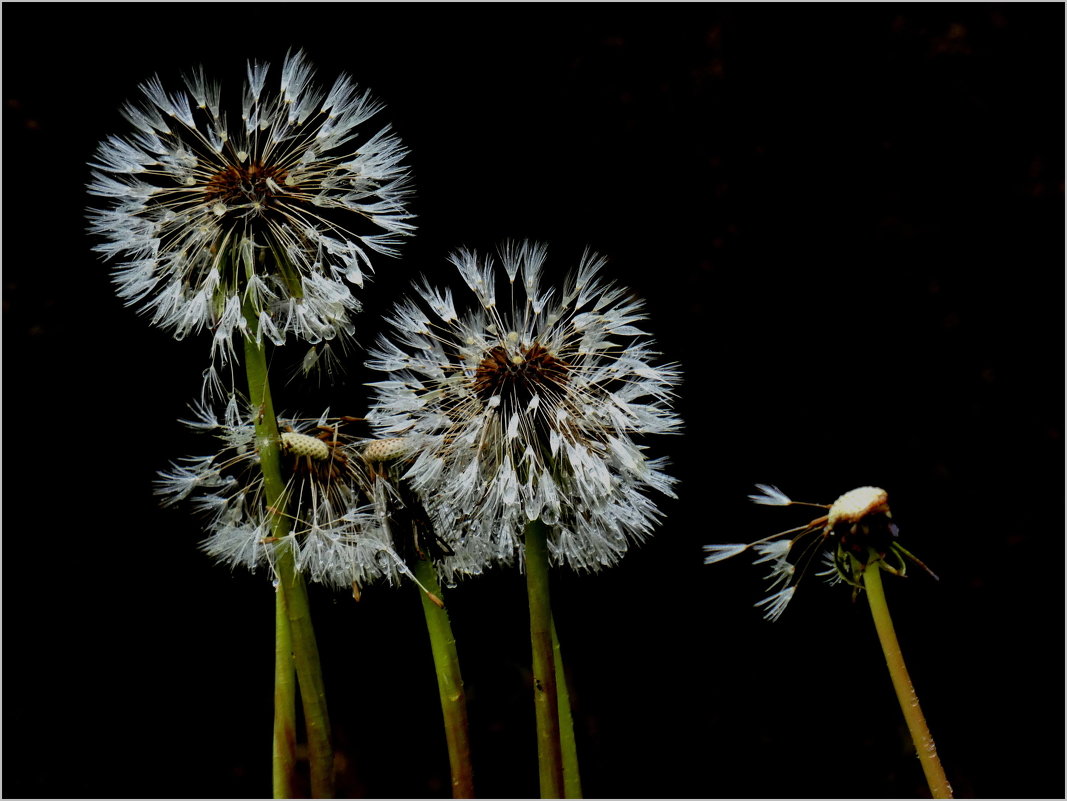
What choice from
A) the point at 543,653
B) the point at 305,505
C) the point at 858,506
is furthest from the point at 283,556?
the point at 858,506

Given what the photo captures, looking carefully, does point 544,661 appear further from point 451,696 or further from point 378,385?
point 378,385

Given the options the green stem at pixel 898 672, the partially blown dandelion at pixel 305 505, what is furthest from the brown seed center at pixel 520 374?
the green stem at pixel 898 672

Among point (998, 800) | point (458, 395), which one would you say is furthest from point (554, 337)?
point (998, 800)

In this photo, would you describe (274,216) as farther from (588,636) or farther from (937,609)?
(937,609)

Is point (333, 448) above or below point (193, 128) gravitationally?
below

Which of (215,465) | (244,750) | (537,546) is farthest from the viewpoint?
(244,750)
